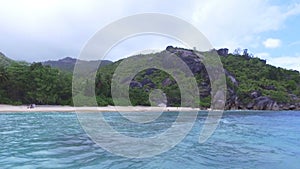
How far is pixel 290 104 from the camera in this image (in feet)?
263

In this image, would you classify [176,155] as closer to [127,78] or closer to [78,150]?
[78,150]

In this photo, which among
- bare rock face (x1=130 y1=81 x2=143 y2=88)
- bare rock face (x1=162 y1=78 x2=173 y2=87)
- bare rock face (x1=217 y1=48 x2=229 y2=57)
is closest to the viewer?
bare rock face (x1=130 y1=81 x2=143 y2=88)

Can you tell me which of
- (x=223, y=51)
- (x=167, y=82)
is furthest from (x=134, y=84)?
(x=223, y=51)

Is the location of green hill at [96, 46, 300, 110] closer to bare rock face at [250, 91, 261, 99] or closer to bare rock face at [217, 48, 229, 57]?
bare rock face at [250, 91, 261, 99]

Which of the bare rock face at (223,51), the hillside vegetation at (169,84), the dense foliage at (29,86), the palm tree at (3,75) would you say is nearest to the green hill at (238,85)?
the hillside vegetation at (169,84)

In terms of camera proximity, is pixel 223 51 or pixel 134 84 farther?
pixel 223 51

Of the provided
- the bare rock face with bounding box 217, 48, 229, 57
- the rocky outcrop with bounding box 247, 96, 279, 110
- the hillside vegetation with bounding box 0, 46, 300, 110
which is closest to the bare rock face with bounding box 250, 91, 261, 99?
the hillside vegetation with bounding box 0, 46, 300, 110

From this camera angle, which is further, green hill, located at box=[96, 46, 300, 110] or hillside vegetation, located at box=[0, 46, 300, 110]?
green hill, located at box=[96, 46, 300, 110]

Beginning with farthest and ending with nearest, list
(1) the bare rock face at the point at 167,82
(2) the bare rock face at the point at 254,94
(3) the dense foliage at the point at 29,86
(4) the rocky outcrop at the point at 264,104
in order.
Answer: (1) the bare rock face at the point at 167,82, (2) the bare rock face at the point at 254,94, (4) the rocky outcrop at the point at 264,104, (3) the dense foliage at the point at 29,86

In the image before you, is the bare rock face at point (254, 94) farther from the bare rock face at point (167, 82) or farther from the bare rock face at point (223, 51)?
the bare rock face at point (223, 51)

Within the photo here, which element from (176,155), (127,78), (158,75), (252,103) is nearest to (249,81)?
(252,103)

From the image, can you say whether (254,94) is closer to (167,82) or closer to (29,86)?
(167,82)

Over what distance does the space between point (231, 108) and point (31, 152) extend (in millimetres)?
73136

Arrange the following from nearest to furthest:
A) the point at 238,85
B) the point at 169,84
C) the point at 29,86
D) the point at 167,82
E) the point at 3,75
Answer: the point at 3,75 → the point at 29,86 → the point at 169,84 → the point at 167,82 → the point at 238,85
